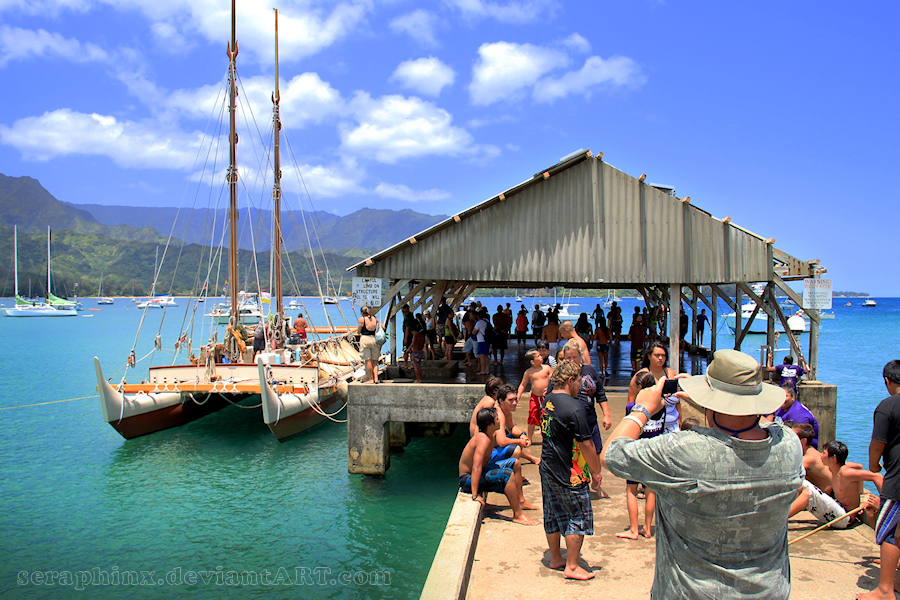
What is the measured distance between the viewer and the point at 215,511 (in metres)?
9.88

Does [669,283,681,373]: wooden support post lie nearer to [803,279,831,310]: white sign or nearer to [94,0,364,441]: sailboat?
[803,279,831,310]: white sign

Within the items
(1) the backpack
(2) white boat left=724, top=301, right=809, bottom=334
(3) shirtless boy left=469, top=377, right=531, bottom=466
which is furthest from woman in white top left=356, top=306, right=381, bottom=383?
(2) white boat left=724, top=301, right=809, bottom=334

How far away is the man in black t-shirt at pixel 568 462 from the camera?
453 centimetres

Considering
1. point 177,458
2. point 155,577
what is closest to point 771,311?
point 155,577

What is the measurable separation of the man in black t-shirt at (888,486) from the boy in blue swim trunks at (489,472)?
2.94m

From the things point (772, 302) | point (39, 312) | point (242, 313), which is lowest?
point (39, 312)

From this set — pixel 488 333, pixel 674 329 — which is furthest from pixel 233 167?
pixel 674 329

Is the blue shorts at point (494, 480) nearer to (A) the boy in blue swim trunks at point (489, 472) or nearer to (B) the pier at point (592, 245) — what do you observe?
(A) the boy in blue swim trunks at point (489, 472)

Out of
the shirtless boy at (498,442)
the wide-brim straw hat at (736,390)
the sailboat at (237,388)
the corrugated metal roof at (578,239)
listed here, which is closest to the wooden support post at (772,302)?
the corrugated metal roof at (578,239)

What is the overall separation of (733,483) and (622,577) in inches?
114

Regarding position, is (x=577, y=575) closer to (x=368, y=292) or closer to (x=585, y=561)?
(x=585, y=561)

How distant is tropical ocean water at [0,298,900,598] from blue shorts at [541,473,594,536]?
126 inches

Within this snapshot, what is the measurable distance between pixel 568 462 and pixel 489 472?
6.15 ft

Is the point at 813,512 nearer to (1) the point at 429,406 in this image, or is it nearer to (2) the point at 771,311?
(1) the point at 429,406
